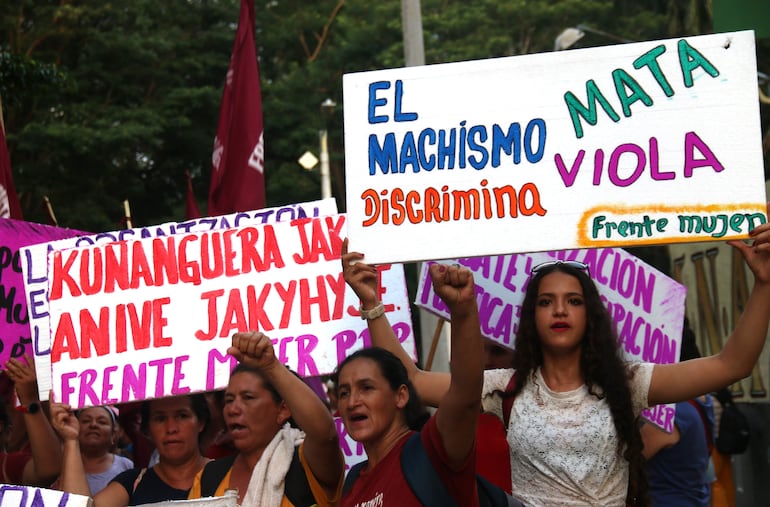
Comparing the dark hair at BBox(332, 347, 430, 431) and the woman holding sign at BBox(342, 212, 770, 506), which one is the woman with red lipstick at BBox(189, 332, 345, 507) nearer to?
the dark hair at BBox(332, 347, 430, 431)

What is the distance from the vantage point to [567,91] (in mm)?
4012

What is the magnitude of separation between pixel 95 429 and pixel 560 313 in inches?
116

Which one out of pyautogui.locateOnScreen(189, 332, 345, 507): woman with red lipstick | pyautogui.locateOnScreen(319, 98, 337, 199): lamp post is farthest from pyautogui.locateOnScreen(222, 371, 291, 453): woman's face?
pyautogui.locateOnScreen(319, 98, 337, 199): lamp post

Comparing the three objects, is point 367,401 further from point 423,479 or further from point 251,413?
point 251,413

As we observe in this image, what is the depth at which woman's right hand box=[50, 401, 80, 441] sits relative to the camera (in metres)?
4.80

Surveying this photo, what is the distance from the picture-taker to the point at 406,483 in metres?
3.41

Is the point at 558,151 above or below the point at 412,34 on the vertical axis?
below

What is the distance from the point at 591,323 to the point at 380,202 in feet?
2.49

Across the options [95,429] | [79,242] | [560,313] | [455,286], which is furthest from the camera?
[95,429]

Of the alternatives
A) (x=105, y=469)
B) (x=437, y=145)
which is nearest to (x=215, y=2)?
(x=105, y=469)

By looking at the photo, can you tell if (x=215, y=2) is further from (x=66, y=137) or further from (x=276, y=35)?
(x=66, y=137)

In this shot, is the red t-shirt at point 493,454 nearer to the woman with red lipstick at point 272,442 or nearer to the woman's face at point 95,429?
the woman with red lipstick at point 272,442

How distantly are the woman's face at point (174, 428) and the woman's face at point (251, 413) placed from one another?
1.68 ft

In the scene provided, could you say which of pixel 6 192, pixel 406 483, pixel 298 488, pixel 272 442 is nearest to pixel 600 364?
pixel 406 483
